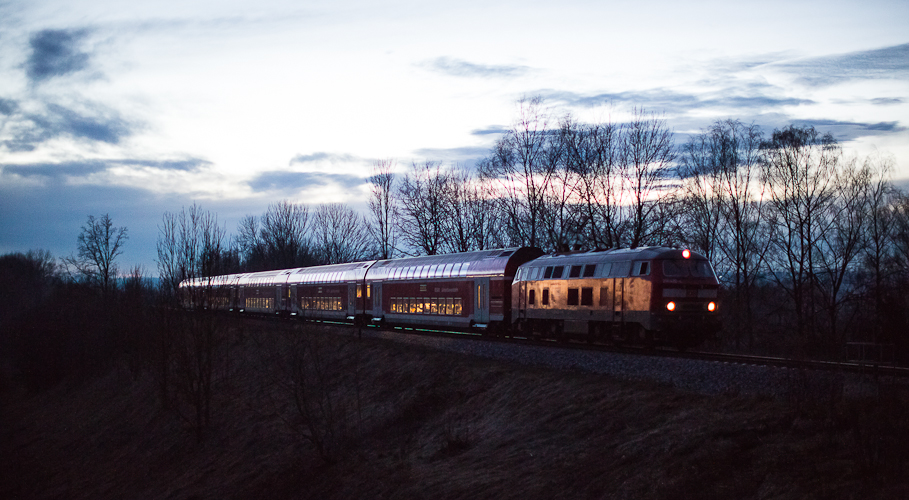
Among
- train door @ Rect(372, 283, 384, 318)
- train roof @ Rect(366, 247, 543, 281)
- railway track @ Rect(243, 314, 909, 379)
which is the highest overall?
train roof @ Rect(366, 247, 543, 281)

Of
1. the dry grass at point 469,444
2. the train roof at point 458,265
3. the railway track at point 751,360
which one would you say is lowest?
the dry grass at point 469,444

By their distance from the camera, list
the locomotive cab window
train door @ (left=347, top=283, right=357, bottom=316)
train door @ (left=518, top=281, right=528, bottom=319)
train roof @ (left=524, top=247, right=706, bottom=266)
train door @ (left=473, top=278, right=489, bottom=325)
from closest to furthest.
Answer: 1. train roof @ (left=524, top=247, right=706, bottom=266)
2. the locomotive cab window
3. train door @ (left=518, top=281, right=528, bottom=319)
4. train door @ (left=473, top=278, right=489, bottom=325)
5. train door @ (left=347, top=283, right=357, bottom=316)

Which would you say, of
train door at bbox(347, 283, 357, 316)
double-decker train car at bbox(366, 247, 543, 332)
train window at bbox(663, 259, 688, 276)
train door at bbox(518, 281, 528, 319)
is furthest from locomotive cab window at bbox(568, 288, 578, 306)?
train door at bbox(347, 283, 357, 316)

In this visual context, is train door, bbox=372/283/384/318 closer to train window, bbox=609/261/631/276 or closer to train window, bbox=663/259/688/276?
train window, bbox=609/261/631/276

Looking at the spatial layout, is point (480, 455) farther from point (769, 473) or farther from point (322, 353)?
point (322, 353)

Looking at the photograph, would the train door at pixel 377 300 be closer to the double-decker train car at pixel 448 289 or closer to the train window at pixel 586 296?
the double-decker train car at pixel 448 289

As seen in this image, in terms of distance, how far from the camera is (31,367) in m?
52.4

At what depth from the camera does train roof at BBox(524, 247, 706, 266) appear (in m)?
21.0

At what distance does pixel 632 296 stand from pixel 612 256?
198 centimetres

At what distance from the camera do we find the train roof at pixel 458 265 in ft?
95.7

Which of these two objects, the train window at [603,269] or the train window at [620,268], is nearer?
the train window at [620,268]

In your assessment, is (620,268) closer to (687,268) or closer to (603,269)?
(603,269)

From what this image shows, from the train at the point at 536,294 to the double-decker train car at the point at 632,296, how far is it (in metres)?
0.03

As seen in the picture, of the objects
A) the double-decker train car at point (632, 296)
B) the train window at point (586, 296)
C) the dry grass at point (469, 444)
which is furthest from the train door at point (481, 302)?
the train window at point (586, 296)
